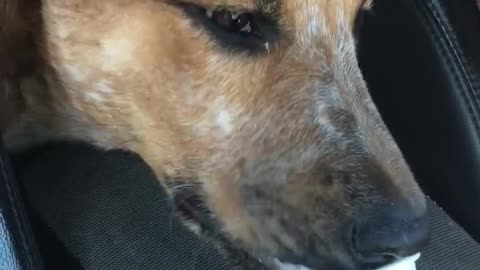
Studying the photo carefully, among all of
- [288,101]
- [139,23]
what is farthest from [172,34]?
[288,101]

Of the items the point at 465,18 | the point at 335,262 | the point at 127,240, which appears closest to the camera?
the point at 335,262

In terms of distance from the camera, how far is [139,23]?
3.90 ft

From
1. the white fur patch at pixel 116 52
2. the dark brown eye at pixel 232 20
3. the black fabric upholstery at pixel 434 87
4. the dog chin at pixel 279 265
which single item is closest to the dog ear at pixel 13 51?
the white fur patch at pixel 116 52

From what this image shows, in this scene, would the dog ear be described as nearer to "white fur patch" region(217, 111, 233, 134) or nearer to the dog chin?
"white fur patch" region(217, 111, 233, 134)

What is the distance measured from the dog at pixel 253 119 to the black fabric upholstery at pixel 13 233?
19 centimetres

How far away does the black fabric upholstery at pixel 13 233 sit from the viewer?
1.11 metres

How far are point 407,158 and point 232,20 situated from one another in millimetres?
454

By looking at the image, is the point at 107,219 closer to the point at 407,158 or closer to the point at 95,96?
the point at 95,96

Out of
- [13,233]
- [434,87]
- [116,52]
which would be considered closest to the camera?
[13,233]

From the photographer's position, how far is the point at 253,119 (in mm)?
1188

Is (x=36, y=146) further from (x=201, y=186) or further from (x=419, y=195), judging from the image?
(x=419, y=195)

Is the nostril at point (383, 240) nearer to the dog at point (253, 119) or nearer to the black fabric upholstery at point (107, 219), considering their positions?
the dog at point (253, 119)

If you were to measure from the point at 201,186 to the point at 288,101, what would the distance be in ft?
0.47

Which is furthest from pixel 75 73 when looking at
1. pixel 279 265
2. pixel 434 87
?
pixel 434 87
